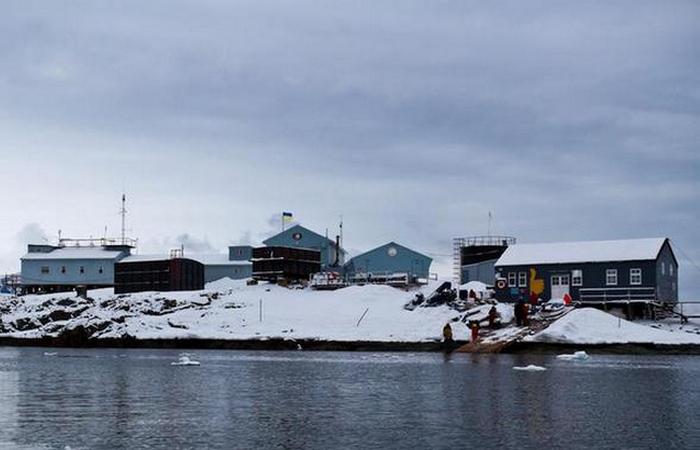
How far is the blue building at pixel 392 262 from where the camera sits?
110 m

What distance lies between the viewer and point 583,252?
266 ft

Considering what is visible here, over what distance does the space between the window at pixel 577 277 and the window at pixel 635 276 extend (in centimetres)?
408

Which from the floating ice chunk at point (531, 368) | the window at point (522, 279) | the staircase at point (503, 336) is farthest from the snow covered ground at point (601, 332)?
the floating ice chunk at point (531, 368)

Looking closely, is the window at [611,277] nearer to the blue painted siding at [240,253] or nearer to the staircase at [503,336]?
the staircase at [503,336]

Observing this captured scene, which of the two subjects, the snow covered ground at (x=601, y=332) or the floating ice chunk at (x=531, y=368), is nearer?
the floating ice chunk at (x=531, y=368)

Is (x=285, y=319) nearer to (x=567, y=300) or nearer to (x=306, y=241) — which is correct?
(x=567, y=300)

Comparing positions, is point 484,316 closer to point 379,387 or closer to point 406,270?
point 379,387

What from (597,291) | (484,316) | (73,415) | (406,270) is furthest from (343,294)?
(73,415)

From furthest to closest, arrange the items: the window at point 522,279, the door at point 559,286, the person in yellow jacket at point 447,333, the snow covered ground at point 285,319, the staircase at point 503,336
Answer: the window at point 522,279, the door at point 559,286, the person in yellow jacket at point 447,333, the snow covered ground at point 285,319, the staircase at point 503,336

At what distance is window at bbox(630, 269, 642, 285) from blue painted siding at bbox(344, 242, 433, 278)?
35.2 metres

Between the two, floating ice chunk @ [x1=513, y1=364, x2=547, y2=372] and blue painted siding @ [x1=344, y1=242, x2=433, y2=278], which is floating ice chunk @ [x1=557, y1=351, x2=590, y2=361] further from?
blue painted siding @ [x1=344, y1=242, x2=433, y2=278]

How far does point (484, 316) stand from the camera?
Answer: 6975cm

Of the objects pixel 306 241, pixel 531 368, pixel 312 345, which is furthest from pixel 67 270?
pixel 531 368

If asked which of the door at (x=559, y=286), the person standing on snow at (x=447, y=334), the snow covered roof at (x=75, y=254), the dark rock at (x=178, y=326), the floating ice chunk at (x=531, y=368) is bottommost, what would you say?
the floating ice chunk at (x=531, y=368)
